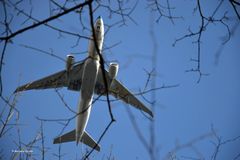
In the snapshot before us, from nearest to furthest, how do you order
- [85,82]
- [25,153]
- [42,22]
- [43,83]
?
[42,22] → [25,153] → [85,82] → [43,83]

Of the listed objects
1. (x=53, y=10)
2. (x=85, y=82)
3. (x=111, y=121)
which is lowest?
(x=111, y=121)

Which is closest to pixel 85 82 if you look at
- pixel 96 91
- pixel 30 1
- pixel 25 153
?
pixel 96 91

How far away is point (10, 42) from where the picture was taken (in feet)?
12.6

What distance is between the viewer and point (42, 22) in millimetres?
3734

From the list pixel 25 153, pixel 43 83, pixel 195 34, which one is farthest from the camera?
pixel 43 83

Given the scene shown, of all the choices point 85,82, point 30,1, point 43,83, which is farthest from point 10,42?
point 43,83

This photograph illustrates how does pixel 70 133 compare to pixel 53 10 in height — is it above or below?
above

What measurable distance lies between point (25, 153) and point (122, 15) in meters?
3.95

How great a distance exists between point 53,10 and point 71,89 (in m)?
21.1

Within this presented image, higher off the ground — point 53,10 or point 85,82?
point 85,82

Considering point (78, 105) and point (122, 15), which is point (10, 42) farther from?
point (78, 105)

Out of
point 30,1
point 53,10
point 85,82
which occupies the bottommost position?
point 53,10

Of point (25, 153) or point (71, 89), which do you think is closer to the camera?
point (25, 153)

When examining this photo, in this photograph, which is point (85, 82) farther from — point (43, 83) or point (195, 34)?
point (195, 34)
